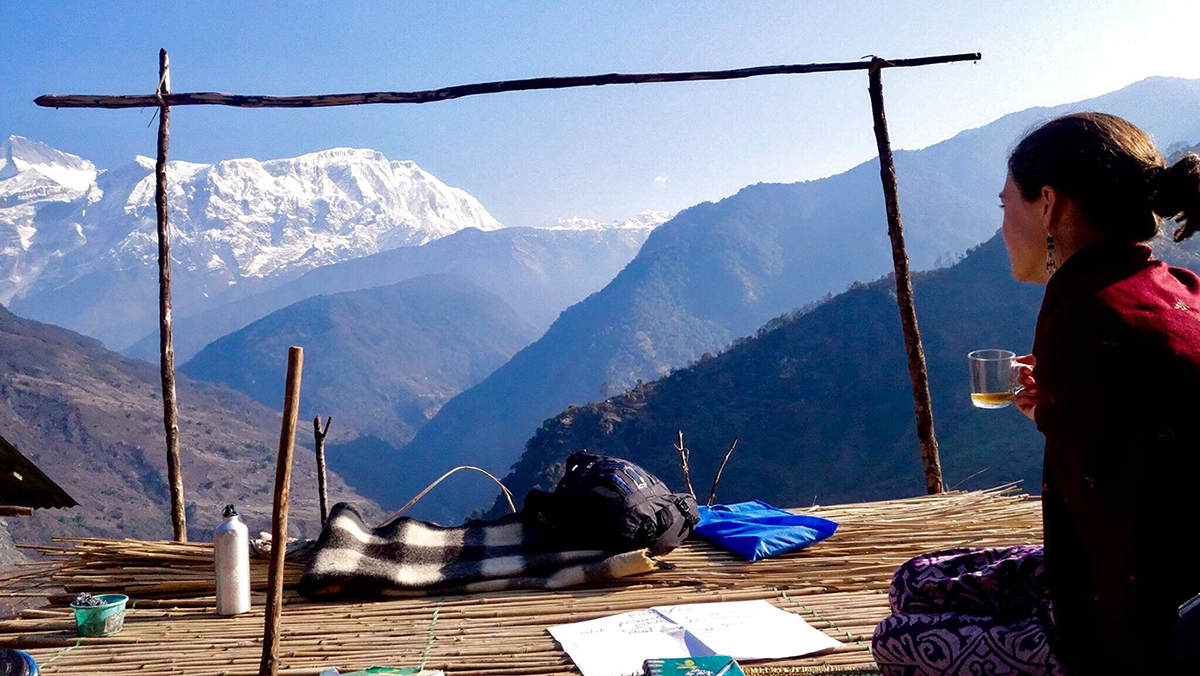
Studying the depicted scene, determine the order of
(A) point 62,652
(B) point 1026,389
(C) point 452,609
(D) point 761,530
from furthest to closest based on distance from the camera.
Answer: (D) point 761,530 < (C) point 452,609 < (A) point 62,652 < (B) point 1026,389

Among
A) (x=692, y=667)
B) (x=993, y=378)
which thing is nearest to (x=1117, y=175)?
(x=993, y=378)

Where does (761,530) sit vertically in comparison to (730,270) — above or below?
below

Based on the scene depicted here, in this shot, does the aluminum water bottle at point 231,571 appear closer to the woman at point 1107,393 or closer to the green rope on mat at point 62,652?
the green rope on mat at point 62,652

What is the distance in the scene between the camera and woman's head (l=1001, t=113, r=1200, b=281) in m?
1.41

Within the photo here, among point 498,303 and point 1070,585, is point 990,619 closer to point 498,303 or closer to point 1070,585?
point 1070,585

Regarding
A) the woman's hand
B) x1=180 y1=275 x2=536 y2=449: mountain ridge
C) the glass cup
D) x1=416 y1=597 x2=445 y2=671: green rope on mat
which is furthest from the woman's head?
x1=180 y1=275 x2=536 y2=449: mountain ridge

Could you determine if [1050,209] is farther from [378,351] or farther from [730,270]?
[378,351]

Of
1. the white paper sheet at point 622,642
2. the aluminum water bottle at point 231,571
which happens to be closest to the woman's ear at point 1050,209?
the white paper sheet at point 622,642

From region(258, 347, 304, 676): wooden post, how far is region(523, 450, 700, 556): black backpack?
1.48m

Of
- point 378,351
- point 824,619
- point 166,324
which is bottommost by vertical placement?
point 378,351

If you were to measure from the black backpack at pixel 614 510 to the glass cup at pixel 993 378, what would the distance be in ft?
4.46

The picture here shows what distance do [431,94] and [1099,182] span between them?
373 cm

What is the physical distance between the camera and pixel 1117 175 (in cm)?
142

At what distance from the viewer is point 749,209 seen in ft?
357
